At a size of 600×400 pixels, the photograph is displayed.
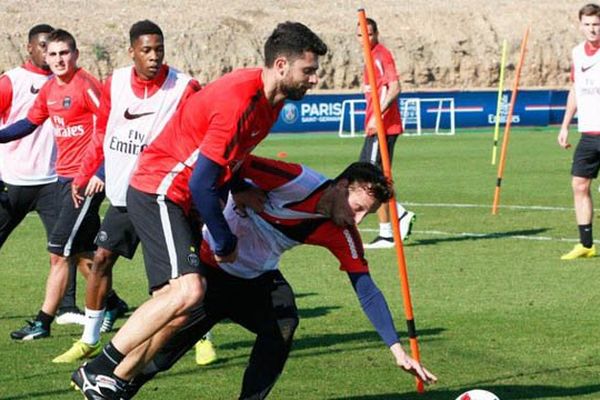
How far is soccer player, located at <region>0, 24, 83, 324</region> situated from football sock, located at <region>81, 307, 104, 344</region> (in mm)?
1682

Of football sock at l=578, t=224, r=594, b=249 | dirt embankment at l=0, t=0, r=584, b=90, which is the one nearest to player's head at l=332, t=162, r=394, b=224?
football sock at l=578, t=224, r=594, b=249

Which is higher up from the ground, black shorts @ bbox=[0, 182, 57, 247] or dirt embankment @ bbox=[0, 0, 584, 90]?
black shorts @ bbox=[0, 182, 57, 247]

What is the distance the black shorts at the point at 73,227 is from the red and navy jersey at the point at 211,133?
9.73ft

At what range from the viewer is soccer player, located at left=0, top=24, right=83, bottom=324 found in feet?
→ 36.6

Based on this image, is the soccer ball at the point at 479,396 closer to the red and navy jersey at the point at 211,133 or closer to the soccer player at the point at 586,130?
the red and navy jersey at the point at 211,133

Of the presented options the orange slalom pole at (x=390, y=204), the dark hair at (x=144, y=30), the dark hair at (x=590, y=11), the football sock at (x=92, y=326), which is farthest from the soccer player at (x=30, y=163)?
the dark hair at (x=590, y=11)

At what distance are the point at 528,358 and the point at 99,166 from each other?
10.4 ft

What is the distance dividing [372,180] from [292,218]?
1.78 feet

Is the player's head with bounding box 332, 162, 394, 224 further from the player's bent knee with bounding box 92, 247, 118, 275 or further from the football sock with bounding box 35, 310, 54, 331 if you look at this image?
the football sock with bounding box 35, 310, 54, 331

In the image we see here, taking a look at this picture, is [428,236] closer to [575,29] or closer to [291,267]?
[291,267]

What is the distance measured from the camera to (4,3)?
59656 mm

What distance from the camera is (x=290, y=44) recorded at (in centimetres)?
695

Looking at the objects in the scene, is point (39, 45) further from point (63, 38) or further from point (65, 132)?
point (63, 38)

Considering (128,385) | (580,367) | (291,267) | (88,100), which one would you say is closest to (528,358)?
(580,367)
